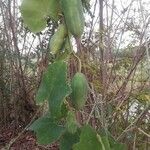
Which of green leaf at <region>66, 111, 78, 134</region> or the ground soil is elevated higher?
the ground soil

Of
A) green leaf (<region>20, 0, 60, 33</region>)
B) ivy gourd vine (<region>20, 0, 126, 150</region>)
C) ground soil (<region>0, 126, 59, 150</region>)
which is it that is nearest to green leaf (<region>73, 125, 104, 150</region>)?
ivy gourd vine (<region>20, 0, 126, 150</region>)

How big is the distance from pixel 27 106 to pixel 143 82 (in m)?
2.31

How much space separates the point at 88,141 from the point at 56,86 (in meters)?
0.09

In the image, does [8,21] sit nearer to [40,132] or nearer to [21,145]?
[21,145]

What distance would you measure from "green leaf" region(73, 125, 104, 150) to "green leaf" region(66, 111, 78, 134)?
32 mm

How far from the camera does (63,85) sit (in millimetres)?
606

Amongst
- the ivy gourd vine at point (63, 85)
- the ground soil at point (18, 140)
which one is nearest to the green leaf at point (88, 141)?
the ivy gourd vine at point (63, 85)

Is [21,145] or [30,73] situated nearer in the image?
[21,145]

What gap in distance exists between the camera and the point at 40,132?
0.68 m

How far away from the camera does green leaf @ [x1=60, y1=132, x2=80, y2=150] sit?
67cm

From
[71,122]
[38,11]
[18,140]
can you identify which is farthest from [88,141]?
[18,140]

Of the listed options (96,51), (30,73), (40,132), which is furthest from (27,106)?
(40,132)

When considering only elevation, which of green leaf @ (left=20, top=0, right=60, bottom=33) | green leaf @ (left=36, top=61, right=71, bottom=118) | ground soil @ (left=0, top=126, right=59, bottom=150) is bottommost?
green leaf @ (left=36, top=61, right=71, bottom=118)

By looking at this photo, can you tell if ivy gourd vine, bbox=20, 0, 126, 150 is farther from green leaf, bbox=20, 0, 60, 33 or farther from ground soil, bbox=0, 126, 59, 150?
Result: ground soil, bbox=0, 126, 59, 150
